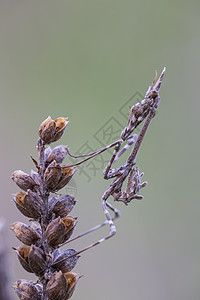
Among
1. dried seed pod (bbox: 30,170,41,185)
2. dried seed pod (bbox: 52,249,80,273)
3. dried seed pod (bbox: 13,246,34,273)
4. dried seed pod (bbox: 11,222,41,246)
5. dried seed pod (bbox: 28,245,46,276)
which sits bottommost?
dried seed pod (bbox: 52,249,80,273)

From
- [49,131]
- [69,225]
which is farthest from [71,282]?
[49,131]

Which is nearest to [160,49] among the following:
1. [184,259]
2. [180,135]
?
[180,135]

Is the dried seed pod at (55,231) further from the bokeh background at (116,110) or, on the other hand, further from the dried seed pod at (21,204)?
the bokeh background at (116,110)

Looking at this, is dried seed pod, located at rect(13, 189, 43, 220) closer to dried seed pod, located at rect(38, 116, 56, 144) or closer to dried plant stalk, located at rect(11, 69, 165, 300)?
dried plant stalk, located at rect(11, 69, 165, 300)

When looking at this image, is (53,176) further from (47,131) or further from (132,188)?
(132,188)

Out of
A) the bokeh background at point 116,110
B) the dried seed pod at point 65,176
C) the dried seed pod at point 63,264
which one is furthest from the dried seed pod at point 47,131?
the bokeh background at point 116,110

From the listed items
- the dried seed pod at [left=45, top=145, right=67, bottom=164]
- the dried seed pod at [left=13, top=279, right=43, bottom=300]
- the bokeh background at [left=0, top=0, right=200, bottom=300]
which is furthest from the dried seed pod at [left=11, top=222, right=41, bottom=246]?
the bokeh background at [left=0, top=0, right=200, bottom=300]

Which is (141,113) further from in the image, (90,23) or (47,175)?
(90,23)
